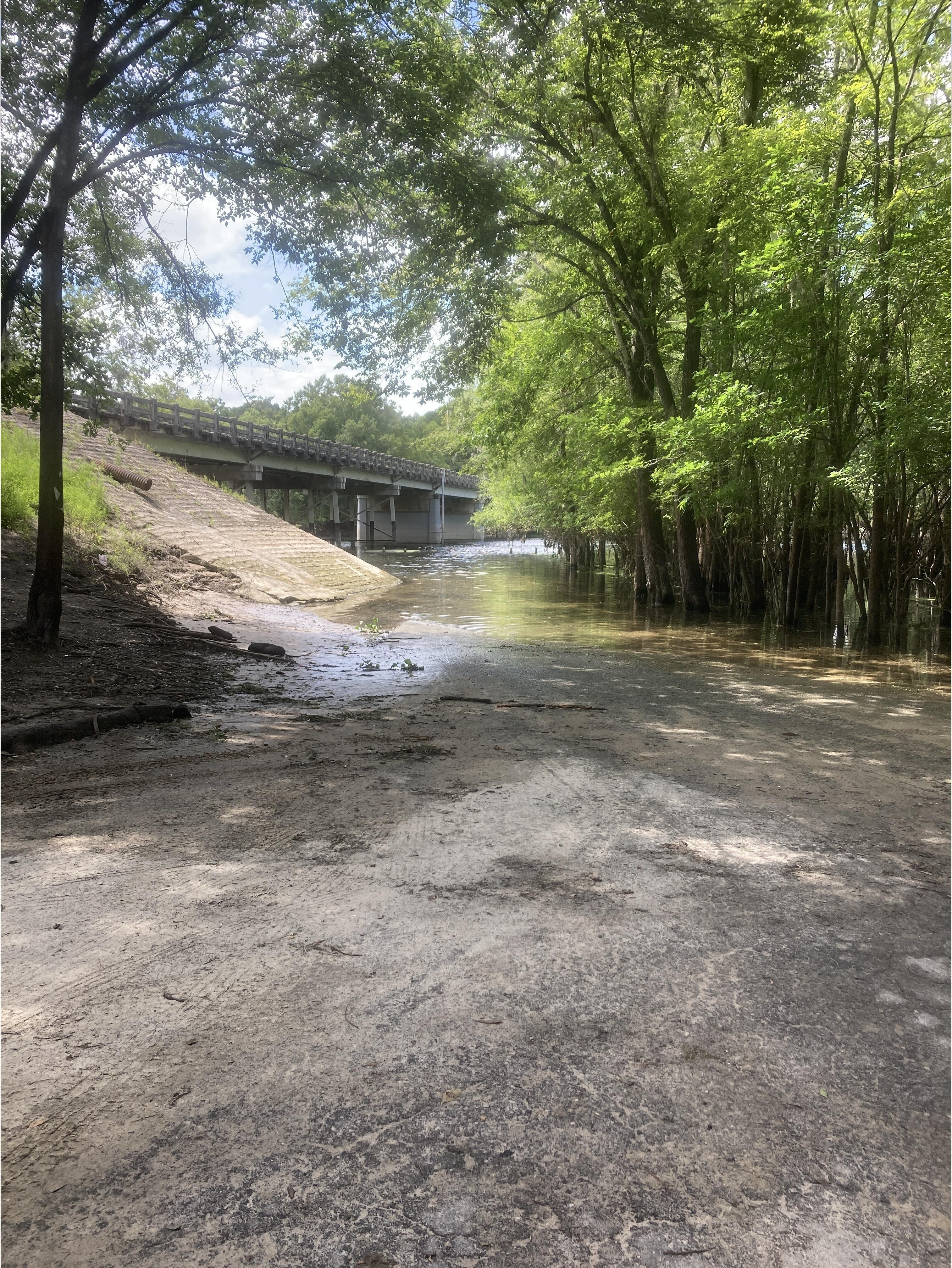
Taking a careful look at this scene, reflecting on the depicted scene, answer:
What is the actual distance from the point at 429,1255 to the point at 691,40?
1440 cm

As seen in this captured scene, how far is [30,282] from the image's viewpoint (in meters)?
10.1

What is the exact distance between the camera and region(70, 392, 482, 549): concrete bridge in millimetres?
34969

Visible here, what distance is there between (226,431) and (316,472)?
12310mm

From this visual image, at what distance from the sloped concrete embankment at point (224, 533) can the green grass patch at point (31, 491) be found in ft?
3.87

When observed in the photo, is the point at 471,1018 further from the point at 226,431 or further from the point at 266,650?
the point at 226,431

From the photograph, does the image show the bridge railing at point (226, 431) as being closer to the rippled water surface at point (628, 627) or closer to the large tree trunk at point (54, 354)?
the large tree trunk at point (54, 354)

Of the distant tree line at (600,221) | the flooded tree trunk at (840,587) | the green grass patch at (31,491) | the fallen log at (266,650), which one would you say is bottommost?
the fallen log at (266,650)

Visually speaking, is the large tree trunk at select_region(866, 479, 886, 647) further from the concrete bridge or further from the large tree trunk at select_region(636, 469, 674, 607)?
the concrete bridge

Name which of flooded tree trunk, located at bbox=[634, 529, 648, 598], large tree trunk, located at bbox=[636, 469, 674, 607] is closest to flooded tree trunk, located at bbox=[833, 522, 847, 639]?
large tree trunk, located at bbox=[636, 469, 674, 607]

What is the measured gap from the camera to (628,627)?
18.0 m

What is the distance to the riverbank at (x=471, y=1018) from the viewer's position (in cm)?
203

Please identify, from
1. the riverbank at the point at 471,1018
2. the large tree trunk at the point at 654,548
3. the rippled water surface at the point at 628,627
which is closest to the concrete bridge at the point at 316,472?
the rippled water surface at the point at 628,627

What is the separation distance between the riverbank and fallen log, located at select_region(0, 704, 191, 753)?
25.2 inches

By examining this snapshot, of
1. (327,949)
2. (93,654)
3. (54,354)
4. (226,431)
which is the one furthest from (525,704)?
(226,431)
